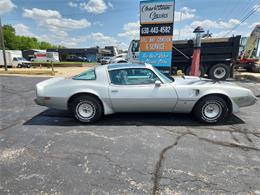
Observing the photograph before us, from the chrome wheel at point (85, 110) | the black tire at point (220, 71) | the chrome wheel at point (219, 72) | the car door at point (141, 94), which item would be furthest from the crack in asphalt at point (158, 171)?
the chrome wheel at point (219, 72)

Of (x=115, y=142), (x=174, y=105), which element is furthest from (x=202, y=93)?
(x=115, y=142)

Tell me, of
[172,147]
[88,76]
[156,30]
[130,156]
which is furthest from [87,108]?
[156,30]

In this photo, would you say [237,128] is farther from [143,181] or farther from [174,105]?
[143,181]

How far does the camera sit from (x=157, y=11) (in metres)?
10.2

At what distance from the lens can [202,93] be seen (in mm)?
3957

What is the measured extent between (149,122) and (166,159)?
1498mm

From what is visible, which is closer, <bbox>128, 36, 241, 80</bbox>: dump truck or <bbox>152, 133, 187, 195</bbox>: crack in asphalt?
<bbox>152, 133, 187, 195</bbox>: crack in asphalt

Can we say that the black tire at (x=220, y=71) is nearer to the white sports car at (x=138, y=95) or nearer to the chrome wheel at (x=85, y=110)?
the white sports car at (x=138, y=95)

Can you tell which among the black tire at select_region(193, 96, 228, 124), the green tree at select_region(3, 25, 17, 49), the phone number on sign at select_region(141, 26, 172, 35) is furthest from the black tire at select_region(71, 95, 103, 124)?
the green tree at select_region(3, 25, 17, 49)

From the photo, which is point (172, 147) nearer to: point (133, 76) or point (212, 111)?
point (212, 111)

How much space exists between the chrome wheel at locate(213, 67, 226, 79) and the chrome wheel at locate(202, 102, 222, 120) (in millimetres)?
8204

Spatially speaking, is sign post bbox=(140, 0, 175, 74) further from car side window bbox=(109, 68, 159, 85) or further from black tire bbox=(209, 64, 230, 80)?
car side window bbox=(109, 68, 159, 85)

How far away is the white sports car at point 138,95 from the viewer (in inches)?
157

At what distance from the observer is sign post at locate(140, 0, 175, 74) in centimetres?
1011
